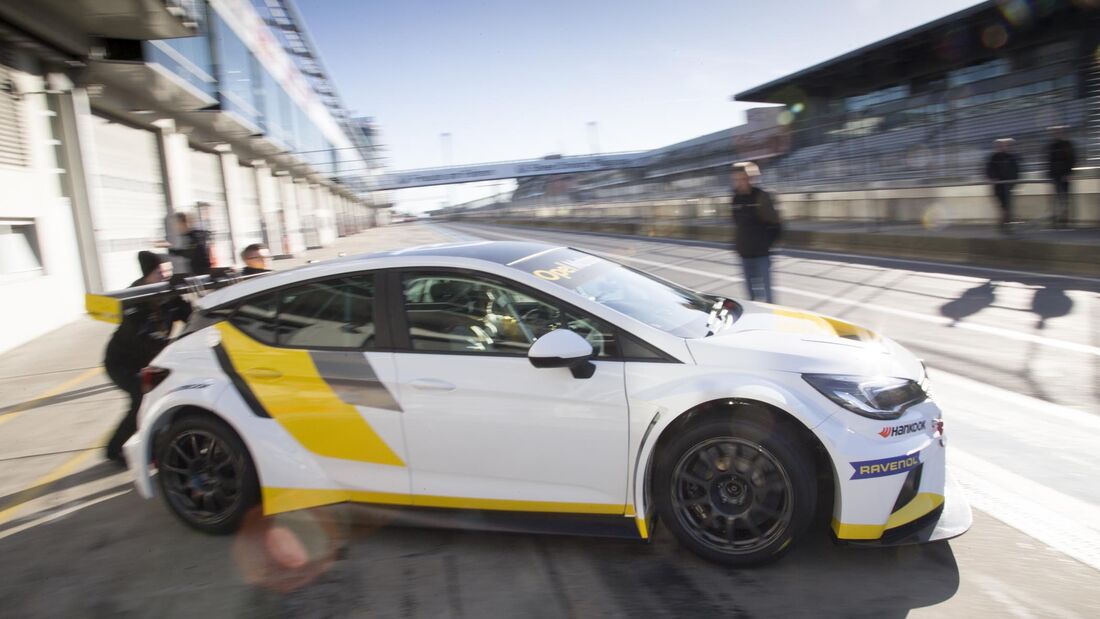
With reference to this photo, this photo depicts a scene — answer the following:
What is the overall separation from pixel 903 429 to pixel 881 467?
0.65ft

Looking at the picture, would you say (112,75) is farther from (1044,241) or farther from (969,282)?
(1044,241)

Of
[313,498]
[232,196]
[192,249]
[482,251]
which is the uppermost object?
[232,196]

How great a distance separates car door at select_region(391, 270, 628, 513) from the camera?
3168mm

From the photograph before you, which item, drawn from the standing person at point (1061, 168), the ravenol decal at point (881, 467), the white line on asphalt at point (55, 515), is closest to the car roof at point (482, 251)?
the ravenol decal at point (881, 467)

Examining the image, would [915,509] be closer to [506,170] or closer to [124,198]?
[124,198]

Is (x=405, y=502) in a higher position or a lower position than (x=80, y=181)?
lower

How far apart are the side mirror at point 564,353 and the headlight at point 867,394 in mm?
905

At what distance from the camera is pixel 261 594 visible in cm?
322

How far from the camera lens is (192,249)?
24.8 feet

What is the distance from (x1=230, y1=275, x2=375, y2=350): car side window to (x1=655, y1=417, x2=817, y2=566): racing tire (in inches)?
63.4

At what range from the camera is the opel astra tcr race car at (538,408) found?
2.99 m

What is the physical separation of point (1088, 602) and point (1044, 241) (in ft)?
34.9

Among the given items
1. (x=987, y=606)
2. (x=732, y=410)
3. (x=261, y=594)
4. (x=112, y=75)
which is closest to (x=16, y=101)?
(x=112, y=75)

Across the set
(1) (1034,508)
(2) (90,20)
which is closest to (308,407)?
(1) (1034,508)
